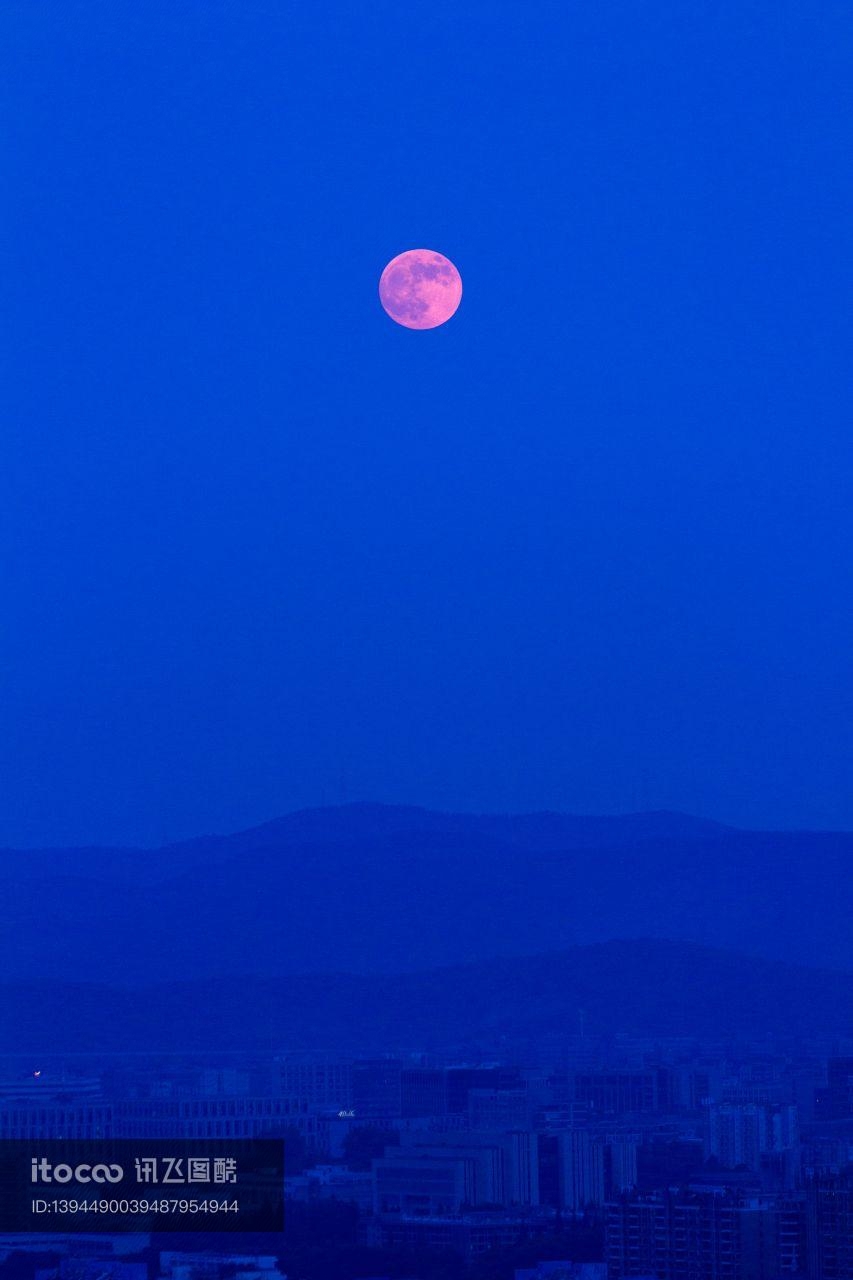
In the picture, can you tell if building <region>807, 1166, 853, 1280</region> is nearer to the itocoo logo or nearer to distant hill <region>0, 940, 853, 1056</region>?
the itocoo logo

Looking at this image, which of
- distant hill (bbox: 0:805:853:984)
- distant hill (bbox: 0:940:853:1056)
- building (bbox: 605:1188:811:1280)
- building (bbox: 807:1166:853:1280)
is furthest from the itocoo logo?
distant hill (bbox: 0:805:853:984)

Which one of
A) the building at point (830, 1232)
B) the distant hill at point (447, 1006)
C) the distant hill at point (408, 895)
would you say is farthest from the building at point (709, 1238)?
the distant hill at point (408, 895)

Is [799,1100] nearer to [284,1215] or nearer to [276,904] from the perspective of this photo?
[284,1215]

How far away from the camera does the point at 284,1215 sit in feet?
15.4

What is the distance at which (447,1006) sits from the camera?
9.23 meters

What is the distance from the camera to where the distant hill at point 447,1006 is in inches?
340

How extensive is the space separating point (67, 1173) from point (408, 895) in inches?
277

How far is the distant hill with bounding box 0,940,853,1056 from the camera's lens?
8.62 m

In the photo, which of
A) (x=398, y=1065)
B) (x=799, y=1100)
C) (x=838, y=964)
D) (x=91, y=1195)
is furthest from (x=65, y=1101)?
(x=838, y=964)

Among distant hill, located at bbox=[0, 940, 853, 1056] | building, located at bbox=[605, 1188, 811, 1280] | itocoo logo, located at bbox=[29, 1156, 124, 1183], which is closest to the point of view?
itocoo logo, located at bbox=[29, 1156, 124, 1183]

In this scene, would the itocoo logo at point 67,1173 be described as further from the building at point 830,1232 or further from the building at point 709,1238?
the building at point 830,1232

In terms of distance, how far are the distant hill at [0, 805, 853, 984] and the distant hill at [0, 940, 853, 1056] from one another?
0.22 meters

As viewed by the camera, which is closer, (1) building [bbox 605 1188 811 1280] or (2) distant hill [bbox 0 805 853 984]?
(1) building [bbox 605 1188 811 1280]

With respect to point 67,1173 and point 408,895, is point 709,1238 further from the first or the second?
point 408,895
